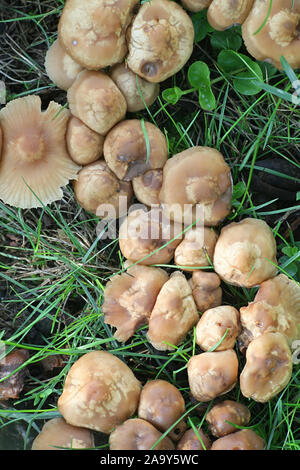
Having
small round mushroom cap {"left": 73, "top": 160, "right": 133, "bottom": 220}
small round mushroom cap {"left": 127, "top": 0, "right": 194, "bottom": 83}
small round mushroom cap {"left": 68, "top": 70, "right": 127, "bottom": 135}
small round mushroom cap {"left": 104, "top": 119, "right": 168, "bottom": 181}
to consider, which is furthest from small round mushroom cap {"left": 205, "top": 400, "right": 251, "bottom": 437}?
small round mushroom cap {"left": 127, "top": 0, "right": 194, "bottom": 83}

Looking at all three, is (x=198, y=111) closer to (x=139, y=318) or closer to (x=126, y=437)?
(x=139, y=318)

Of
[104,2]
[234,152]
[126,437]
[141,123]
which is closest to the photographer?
[126,437]

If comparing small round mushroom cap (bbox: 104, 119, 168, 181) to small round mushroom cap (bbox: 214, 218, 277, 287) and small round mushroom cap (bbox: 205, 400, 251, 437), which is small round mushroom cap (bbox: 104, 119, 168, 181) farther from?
small round mushroom cap (bbox: 205, 400, 251, 437)

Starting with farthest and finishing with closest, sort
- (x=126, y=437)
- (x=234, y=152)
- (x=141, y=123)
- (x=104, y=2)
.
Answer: (x=234, y=152)
(x=141, y=123)
(x=104, y=2)
(x=126, y=437)

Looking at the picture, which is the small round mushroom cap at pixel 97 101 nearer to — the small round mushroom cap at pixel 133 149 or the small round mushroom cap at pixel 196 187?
the small round mushroom cap at pixel 133 149

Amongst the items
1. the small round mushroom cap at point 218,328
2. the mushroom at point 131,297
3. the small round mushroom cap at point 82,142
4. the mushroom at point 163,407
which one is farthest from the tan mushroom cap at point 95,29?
the mushroom at point 163,407

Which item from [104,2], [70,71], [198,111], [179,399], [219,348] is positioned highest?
[104,2]
